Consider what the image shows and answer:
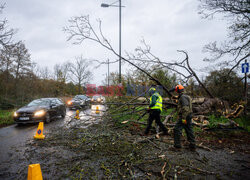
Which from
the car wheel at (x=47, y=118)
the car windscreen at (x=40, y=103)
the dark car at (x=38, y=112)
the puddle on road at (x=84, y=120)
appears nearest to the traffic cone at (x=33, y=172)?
the puddle on road at (x=84, y=120)

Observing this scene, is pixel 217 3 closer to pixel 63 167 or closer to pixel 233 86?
pixel 233 86

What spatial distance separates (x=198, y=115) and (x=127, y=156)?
5251mm

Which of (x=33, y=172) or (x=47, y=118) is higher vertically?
(x=33, y=172)

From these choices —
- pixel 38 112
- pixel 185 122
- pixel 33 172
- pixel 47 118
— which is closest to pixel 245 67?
pixel 185 122

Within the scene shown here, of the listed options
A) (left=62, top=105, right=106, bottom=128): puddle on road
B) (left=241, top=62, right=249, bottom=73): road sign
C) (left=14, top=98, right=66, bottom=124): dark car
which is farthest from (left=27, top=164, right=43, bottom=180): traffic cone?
(left=241, top=62, right=249, bottom=73): road sign

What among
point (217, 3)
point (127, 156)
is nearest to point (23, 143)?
point (127, 156)

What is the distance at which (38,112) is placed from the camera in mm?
8914

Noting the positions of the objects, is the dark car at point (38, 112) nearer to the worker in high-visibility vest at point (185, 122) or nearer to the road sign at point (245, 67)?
the worker in high-visibility vest at point (185, 122)

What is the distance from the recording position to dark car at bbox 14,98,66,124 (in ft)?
28.2

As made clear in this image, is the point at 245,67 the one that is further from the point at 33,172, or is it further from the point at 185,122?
the point at 33,172

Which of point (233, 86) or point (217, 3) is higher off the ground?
point (217, 3)

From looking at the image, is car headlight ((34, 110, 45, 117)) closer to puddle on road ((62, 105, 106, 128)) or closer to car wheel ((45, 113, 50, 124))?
car wheel ((45, 113, 50, 124))

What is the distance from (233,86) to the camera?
8.77 metres

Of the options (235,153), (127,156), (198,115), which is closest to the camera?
(127,156)
